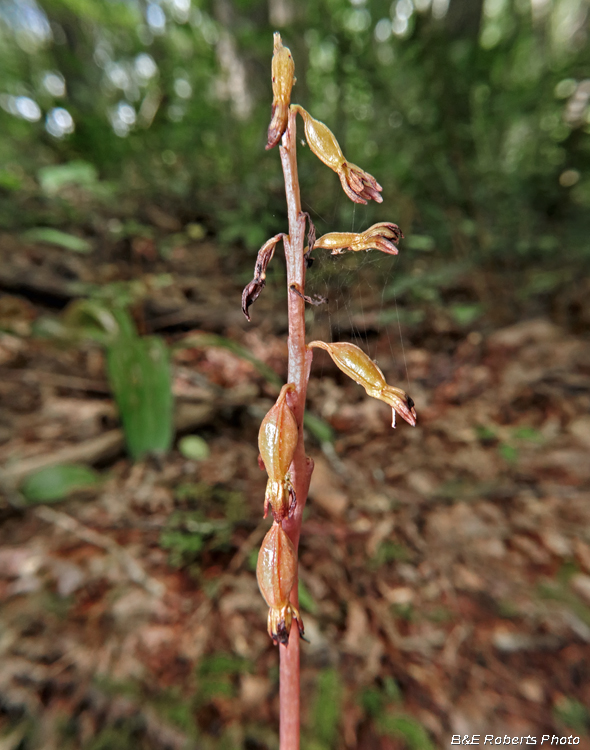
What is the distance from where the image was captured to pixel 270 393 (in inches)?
113

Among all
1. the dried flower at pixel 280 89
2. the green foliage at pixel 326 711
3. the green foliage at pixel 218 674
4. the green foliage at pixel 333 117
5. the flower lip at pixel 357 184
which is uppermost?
the green foliage at pixel 333 117

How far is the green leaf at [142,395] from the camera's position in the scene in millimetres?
2146

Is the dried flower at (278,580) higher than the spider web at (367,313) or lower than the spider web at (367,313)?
lower

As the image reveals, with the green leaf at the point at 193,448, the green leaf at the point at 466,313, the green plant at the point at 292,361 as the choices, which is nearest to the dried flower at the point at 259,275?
the green plant at the point at 292,361

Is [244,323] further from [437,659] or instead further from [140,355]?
[437,659]

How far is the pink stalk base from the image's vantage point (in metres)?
0.65

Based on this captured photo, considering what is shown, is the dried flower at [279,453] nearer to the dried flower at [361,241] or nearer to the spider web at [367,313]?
the dried flower at [361,241]

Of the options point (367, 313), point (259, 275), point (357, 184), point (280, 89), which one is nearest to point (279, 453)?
point (259, 275)

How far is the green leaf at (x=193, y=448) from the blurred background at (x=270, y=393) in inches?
0.8

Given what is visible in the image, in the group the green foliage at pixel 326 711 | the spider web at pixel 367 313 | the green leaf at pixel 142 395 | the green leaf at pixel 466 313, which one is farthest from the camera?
the green leaf at pixel 466 313

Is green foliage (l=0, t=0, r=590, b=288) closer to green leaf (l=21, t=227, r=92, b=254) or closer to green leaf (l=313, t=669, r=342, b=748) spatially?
green leaf (l=21, t=227, r=92, b=254)

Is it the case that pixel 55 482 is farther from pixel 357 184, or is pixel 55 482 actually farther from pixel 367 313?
pixel 367 313

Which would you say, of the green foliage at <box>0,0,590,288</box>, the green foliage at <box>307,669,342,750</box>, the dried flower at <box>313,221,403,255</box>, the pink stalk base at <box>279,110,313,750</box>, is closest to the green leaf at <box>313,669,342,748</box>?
the green foliage at <box>307,669,342,750</box>

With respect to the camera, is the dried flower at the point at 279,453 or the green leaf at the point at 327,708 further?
the green leaf at the point at 327,708
